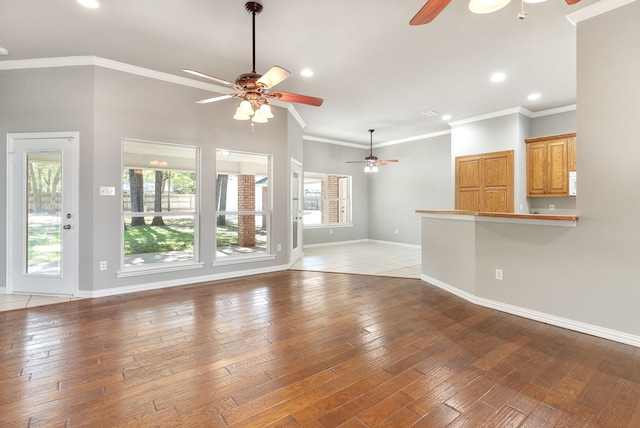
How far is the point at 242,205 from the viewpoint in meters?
5.53

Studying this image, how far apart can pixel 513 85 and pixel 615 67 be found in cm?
221

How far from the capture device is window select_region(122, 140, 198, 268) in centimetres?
442

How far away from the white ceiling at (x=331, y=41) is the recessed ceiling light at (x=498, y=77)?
0.27 ft

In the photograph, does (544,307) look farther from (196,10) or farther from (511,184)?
(196,10)

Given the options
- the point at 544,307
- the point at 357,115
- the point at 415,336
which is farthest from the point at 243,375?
the point at 357,115

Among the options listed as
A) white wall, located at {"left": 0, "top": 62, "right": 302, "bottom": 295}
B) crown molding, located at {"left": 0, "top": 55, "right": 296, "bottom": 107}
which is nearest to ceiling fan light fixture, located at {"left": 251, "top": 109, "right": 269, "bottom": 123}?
white wall, located at {"left": 0, "top": 62, "right": 302, "bottom": 295}

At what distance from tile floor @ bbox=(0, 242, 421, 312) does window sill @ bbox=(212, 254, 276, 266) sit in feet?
2.04

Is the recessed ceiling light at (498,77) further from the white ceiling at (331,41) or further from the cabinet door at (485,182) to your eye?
the cabinet door at (485,182)

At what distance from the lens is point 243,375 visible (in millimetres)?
2223

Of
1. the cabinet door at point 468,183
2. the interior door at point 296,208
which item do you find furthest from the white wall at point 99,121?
the cabinet door at point 468,183

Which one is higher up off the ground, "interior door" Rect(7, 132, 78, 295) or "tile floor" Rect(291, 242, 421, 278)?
"interior door" Rect(7, 132, 78, 295)

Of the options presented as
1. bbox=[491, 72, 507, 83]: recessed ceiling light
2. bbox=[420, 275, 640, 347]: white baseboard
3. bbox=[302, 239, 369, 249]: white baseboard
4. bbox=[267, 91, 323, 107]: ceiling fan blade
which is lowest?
bbox=[420, 275, 640, 347]: white baseboard

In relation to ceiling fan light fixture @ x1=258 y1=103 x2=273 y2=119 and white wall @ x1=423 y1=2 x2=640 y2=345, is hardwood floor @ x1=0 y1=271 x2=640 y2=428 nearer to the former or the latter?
white wall @ x1=423 y1=2 x2=640 y2=345

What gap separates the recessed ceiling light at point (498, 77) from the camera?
14.6ft
